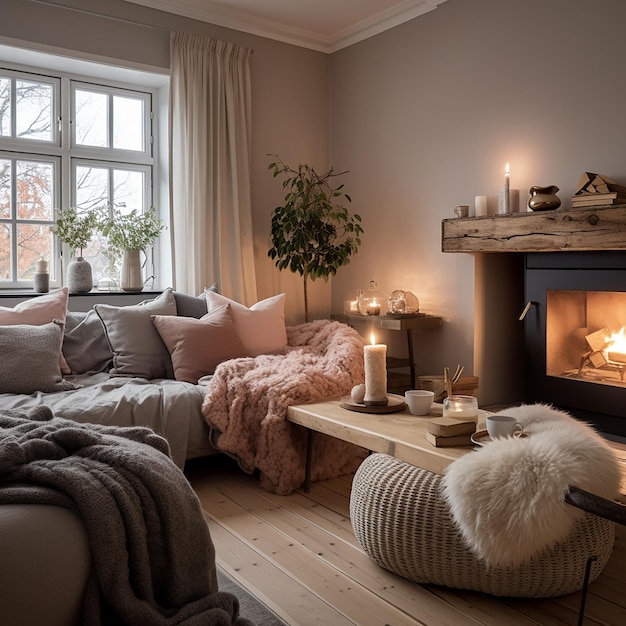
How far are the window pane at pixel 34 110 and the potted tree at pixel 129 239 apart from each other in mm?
606

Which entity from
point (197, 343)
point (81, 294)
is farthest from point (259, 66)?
Result: point (197, 343)

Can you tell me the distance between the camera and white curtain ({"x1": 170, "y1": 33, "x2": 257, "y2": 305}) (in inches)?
166

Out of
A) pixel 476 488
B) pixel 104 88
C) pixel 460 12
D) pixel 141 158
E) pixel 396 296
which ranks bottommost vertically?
A: pixel 476 488

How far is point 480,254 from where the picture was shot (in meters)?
3.83

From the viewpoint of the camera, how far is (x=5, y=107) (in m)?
3.91

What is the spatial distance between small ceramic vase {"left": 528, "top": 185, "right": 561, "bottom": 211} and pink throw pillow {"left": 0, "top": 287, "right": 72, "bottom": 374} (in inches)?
95.4

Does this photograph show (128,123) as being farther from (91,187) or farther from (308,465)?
(308,465)

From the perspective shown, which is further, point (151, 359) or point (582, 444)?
point (151, 359)

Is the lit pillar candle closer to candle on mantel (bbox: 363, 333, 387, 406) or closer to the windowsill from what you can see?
candle on mantel (bbox: 363, 333, 387, 406)

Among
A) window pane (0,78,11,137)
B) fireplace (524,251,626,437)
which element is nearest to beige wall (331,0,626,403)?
fireplace (524,251,626,437)

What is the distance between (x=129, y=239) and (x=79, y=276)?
389 millimetres

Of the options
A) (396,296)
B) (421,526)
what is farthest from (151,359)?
(421,526)

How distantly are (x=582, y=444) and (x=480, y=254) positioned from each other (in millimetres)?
2115

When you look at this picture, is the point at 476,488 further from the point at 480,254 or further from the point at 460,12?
the point at 460,12
